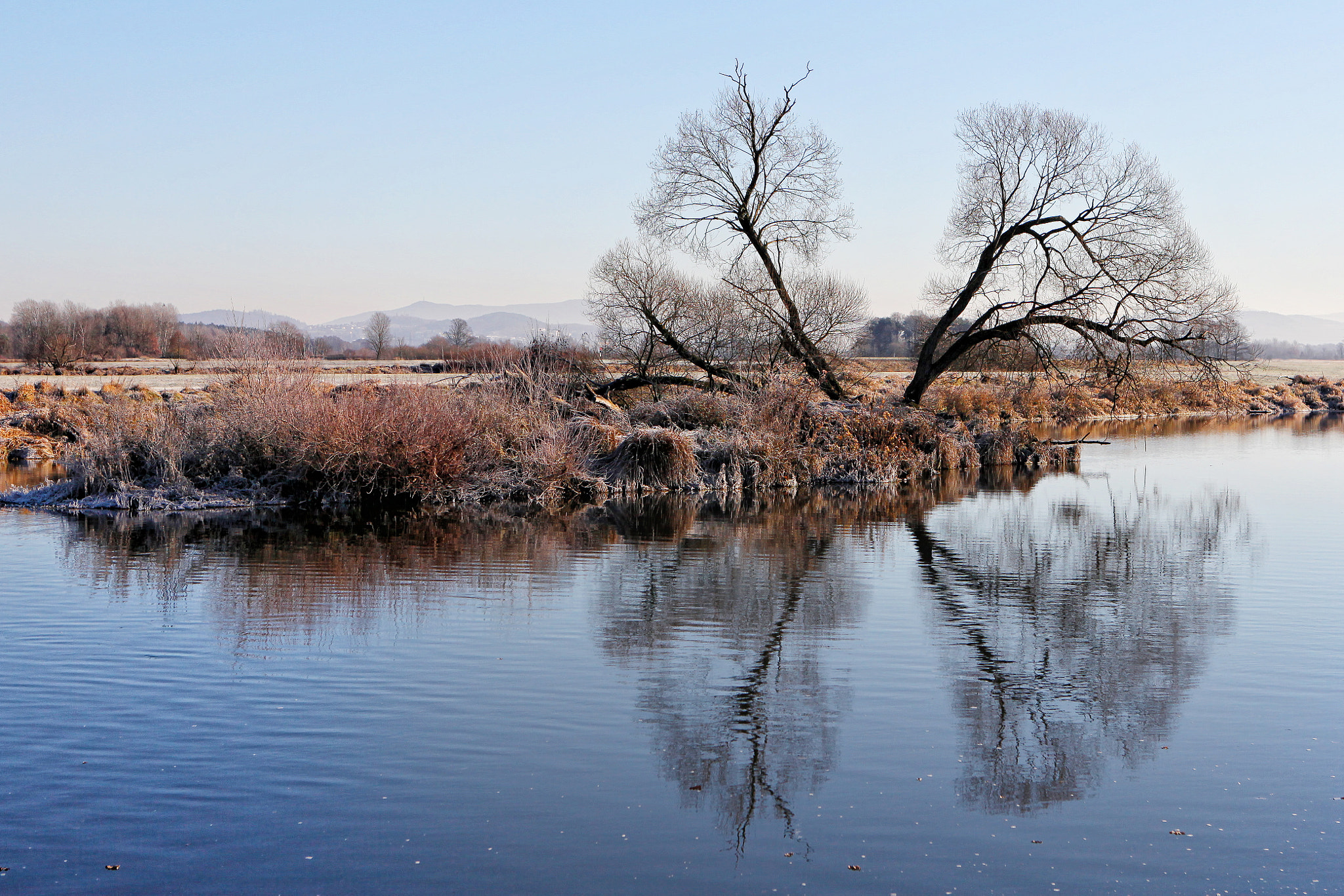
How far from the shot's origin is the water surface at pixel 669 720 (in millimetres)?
6402

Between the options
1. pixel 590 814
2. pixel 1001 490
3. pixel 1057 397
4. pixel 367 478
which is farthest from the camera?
pixel 1057 397

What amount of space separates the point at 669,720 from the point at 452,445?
15.7 m

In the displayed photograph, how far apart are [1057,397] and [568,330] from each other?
31.8m

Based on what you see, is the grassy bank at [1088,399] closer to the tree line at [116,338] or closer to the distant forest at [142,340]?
the distant forest at [142,340]

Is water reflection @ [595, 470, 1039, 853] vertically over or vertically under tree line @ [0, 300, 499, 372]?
under

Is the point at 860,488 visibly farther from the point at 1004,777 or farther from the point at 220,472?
the point at 1004,777

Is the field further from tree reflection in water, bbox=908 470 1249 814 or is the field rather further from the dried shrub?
tree reflection in water, bbox=908 470 1249 814

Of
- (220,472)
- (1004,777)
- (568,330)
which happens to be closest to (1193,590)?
(1004,777)

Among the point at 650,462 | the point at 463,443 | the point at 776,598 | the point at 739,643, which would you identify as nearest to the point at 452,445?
the point at 463,443

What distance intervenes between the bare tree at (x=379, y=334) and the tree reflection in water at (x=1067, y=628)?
79738 millimetres

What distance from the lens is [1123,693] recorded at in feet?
31.8

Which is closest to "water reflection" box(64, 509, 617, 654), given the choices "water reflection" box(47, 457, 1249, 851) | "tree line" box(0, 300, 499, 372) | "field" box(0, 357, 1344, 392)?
"water reflection" box(47, 457, 1249, 851)

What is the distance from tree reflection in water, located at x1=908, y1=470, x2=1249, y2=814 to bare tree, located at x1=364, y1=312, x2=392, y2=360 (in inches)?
3139

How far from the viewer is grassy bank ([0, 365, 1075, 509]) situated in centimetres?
2264
